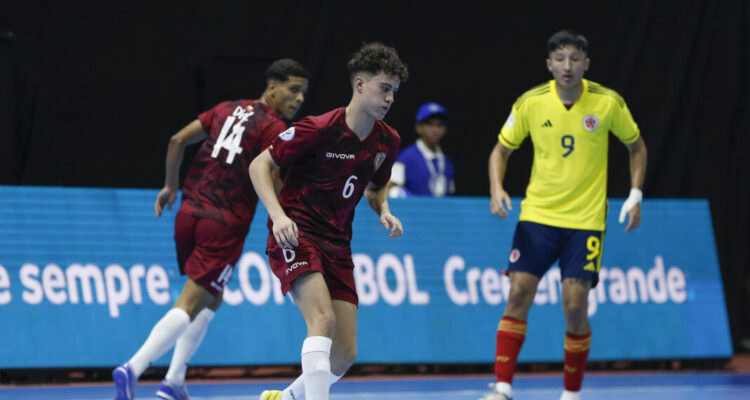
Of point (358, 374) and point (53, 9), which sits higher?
point (53, 9)

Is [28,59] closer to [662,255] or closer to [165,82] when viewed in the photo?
[165,82]

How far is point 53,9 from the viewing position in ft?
29.8

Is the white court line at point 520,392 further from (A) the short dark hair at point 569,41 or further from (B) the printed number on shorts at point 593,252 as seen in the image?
(A) the short dark hair at point 569,41

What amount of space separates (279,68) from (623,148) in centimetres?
535

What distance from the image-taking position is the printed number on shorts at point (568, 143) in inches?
255

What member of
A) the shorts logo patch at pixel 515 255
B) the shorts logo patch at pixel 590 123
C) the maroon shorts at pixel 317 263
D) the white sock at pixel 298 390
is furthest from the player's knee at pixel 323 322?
the shorts logo patch at pixel 590 123

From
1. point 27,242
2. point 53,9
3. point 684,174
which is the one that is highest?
point 53,9

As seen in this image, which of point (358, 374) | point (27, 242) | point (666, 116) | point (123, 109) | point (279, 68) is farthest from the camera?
point (666, 116)

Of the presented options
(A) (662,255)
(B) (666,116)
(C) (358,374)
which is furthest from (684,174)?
(C) (358,374)

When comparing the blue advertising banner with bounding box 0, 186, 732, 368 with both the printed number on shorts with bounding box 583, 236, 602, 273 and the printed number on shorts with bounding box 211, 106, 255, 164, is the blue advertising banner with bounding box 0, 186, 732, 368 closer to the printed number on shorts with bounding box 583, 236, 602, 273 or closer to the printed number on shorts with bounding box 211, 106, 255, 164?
the printed number on shorts with bounding box 211, 106, 255, 164

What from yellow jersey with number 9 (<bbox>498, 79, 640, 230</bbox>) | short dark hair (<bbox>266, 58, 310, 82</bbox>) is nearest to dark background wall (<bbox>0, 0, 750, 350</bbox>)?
short dark hair (<bbox>266, 58, 310, 82</bbox>)

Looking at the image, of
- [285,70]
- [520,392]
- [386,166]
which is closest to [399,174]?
[520,392]

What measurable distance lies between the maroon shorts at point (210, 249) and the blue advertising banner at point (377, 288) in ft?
5.36

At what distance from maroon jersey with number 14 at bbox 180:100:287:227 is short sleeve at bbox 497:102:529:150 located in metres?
1.40
